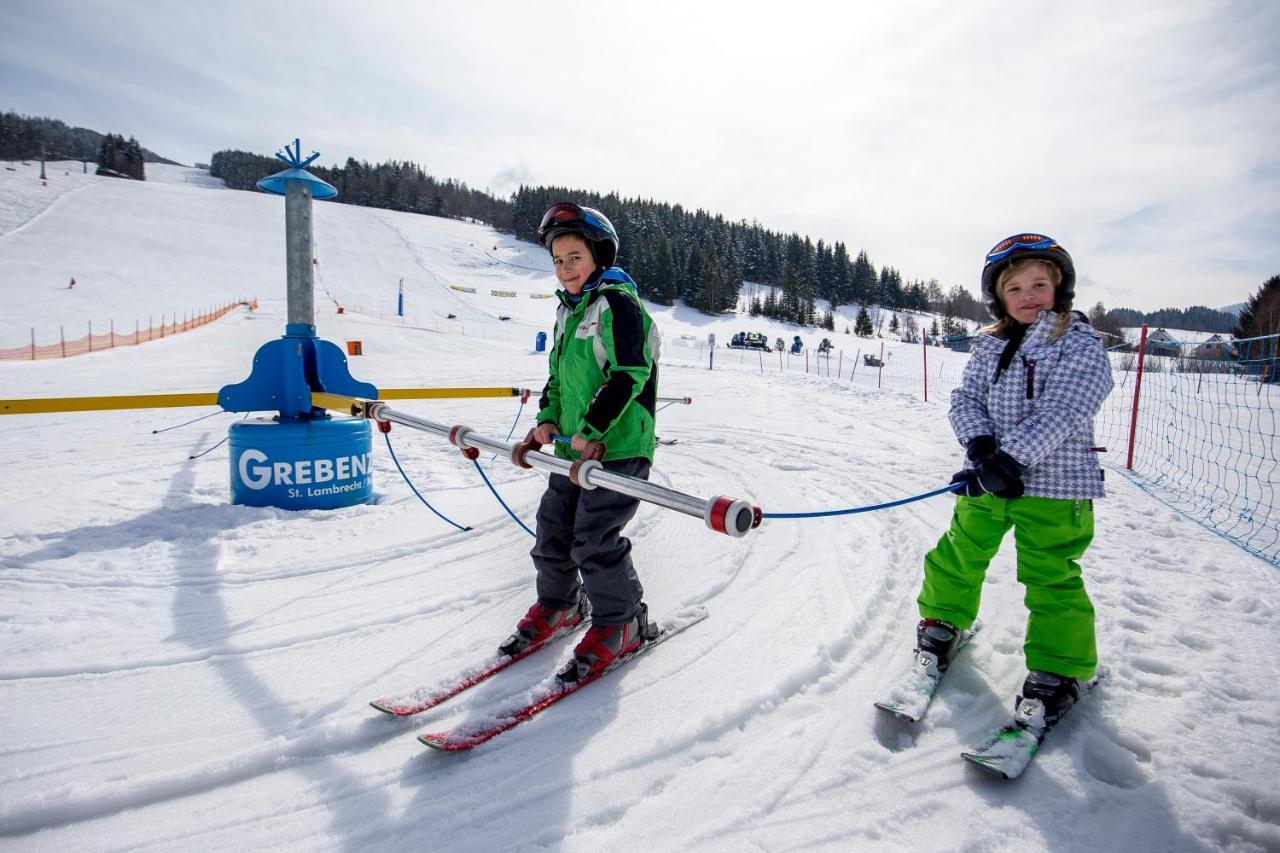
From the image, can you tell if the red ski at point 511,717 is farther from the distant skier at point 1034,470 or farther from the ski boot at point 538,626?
the distant skier at point 1034,470

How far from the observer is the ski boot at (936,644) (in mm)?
2596

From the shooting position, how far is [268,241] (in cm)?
5509

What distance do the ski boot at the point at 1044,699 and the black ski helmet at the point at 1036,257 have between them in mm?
1566

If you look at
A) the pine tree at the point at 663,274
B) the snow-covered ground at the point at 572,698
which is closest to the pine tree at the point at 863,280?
the pine tree at the point at 663,274

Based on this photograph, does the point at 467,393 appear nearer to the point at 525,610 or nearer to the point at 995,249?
the point at 525,610

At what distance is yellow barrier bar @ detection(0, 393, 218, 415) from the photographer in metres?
3.66

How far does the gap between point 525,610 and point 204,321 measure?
31357mm

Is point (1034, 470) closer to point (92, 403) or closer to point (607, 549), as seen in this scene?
point (607, 549)

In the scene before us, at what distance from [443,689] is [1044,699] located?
241cm

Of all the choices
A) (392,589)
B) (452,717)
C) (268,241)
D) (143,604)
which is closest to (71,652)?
(143,604)

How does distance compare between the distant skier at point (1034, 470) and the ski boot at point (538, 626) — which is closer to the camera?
the distant skier at point (1034, 470)

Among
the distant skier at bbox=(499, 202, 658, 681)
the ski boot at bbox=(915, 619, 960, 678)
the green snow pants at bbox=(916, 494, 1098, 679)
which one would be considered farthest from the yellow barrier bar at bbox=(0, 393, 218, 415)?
the green snow pants at bbox=(916, 494, 1098, 679)

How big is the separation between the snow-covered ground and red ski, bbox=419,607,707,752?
5 cm

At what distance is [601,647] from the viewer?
8.63ft
